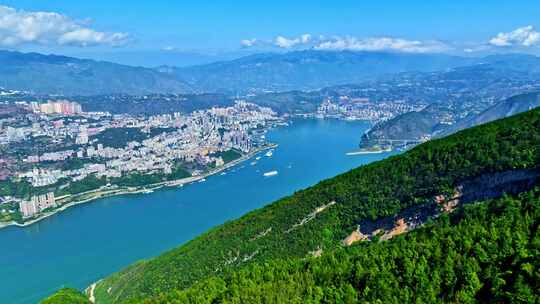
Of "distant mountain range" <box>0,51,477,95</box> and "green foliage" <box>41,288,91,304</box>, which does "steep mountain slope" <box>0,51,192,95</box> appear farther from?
"green foliage" <box>41,288,91,304</box>

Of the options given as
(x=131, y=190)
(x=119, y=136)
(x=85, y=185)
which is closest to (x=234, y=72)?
(x=119, y=136)

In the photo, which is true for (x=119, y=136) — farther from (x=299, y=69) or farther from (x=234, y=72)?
(x=299, y=69)

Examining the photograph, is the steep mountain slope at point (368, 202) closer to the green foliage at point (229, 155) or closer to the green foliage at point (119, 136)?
the green foliage at point (229, 155)

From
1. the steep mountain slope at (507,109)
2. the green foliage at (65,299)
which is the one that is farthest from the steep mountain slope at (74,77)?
the green foliage at (65,299)

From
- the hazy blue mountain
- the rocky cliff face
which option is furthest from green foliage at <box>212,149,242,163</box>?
the hazy blue mountain

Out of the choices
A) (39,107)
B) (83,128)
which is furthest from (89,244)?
(39,107)

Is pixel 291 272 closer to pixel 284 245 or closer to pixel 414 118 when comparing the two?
pixel 284 245
